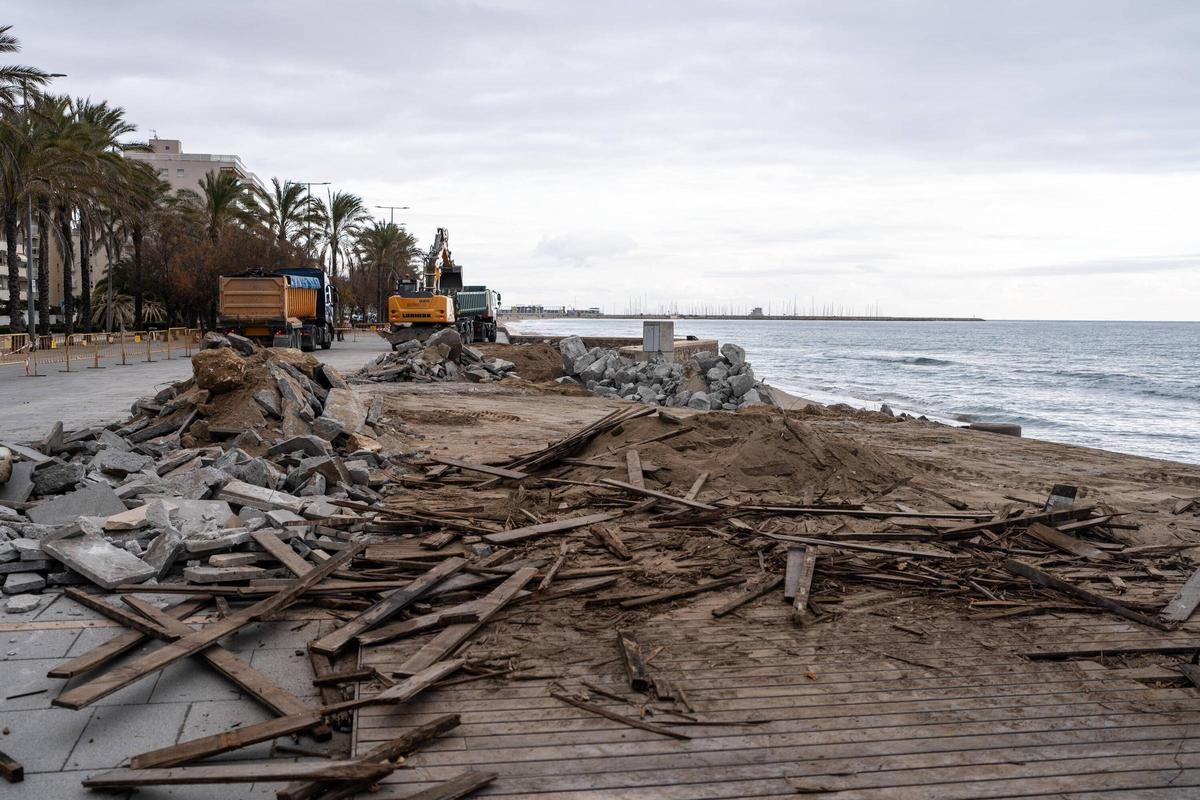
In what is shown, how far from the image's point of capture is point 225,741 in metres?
3.78

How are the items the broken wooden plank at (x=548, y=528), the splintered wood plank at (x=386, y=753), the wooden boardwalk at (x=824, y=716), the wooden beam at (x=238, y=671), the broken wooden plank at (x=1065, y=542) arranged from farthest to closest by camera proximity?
1. the broken wooden plank at (x=1065, y=542)
2. the broken wooden plank at (x=548, y=528)
3. the wooden beam at (x=238, y=671)
4. the wooden boardwalk at (x=824, y=716)
5. the splintered wood plank at (x=386, y=753)

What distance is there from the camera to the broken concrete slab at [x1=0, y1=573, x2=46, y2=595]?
19.0ft

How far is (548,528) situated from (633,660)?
2.83 meters

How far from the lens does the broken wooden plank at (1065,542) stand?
7277mm

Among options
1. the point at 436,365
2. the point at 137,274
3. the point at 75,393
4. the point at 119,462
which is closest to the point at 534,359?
the point at 436,365

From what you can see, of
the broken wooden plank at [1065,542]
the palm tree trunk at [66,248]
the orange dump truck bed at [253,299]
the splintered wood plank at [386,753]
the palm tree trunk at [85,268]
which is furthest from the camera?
the palm tree trunk at [85,268]

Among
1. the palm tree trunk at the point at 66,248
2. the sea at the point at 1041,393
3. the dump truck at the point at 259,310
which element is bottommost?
the sea at the point at 1041,393

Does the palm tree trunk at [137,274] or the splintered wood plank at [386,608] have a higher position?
the palm tree trunk at [137,274]

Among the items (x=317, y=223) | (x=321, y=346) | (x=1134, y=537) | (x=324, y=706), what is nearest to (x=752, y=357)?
(x=317, y=223)

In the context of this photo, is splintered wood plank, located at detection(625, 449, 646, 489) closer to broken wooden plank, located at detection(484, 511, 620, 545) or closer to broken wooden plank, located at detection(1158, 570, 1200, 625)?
broken wooden plank, located at detection(484, 511, 620, 545)

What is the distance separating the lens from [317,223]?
61.3m

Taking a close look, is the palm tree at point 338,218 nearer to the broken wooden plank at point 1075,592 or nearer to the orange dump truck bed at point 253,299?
the orange dump truck bed at point 253,299

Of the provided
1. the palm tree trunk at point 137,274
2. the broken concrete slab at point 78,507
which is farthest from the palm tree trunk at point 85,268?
the broken concrete slab at point 78,507

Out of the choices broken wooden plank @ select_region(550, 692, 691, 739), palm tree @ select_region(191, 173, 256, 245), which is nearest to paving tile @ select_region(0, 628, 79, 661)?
broken wooden plank @ select_region(550, 692, 691, 739)
